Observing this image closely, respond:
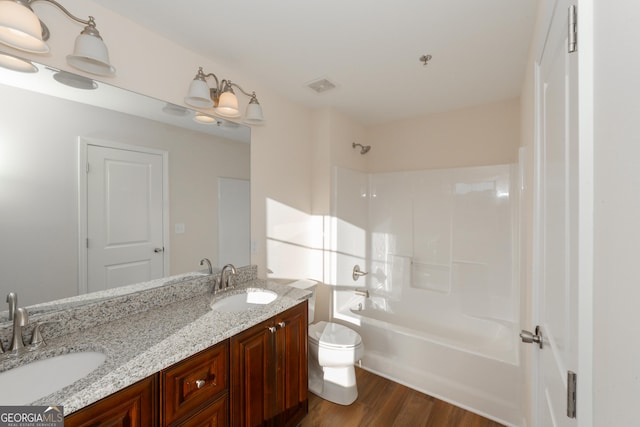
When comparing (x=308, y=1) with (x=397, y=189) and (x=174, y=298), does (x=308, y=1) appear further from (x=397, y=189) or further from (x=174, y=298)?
(x=397, y=189)

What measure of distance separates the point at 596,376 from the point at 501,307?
92.2 inches

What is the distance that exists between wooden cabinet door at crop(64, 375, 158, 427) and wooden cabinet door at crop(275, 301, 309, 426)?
0.69m

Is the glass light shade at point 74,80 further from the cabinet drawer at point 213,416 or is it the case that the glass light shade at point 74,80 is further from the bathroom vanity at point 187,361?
the cabinet drawer at point 213,416

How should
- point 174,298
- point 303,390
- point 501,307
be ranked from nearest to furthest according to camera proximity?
point 174,298, point 303,390, point 501,307

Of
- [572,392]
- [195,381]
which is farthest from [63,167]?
[572,392]

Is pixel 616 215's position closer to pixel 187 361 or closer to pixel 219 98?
pixel 187 361

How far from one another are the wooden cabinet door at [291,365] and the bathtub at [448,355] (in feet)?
2.95

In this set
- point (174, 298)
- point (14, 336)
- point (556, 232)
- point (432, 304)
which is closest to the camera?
point (556, 232)

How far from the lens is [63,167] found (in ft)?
4.26

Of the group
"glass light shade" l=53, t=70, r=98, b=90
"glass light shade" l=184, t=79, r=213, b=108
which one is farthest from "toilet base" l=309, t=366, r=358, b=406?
"glass light shade" l=53, t=70, r=98, b=90

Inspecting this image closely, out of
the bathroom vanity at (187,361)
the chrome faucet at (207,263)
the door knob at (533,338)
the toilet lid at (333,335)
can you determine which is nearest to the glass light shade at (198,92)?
the chrome faucet at (207,263)

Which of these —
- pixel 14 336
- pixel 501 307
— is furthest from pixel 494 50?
pixel 14 336

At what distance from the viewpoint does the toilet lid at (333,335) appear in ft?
6.91

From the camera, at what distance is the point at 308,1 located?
1.36 metres
